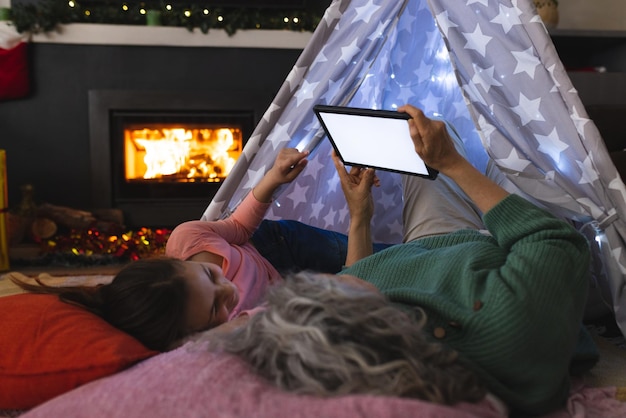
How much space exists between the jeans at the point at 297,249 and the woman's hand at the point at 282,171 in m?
0.14

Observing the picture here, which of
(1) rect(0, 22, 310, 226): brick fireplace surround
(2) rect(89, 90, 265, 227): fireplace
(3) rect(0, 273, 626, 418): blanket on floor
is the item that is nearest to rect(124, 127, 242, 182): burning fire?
(2) rect(89, 90, 265, 227): fireplace

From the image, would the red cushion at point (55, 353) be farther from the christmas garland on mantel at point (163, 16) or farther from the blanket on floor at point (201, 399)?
the christmas garland on mantel at point (163, 16)

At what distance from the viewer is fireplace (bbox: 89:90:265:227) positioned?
127 inches

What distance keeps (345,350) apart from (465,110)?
126 cm

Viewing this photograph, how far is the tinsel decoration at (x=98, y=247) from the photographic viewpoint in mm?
2900

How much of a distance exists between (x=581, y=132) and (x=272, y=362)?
0.90 m

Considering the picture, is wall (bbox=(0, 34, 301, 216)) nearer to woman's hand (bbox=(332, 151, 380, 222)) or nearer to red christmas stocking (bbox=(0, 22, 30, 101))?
red christmas stocking (bbox=(0, 22, 30, 101))

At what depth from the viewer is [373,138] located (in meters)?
1.46

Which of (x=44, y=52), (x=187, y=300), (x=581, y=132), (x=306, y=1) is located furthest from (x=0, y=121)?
(x=581, y=132)

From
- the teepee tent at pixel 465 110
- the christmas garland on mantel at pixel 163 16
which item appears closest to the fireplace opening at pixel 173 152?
the christmas garland on mantel at pixel 163 16

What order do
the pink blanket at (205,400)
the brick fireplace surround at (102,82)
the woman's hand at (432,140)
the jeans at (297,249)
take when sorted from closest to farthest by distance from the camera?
the pink blanket at (205,400) < the woman's hand at (432,140) < the jeans at (297,249) < the brick fireplace surround at (102,82)

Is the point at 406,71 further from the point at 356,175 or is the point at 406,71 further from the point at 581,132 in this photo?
the point at 581,132

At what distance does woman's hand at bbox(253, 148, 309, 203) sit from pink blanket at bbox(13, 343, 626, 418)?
0.74m

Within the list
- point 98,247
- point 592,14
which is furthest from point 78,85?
point 592,14
